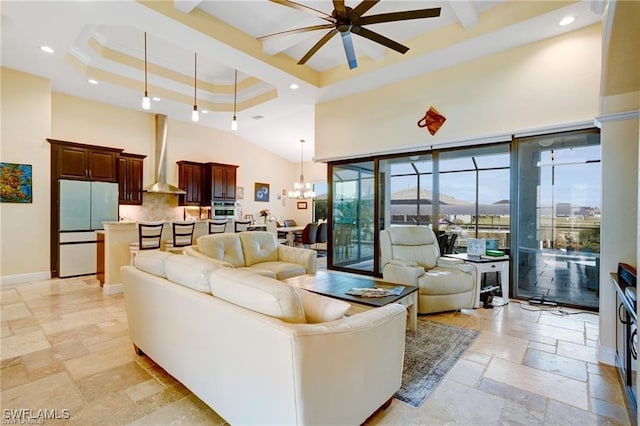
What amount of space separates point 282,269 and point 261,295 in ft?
8.68

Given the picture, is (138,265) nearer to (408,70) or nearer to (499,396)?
(499,396)

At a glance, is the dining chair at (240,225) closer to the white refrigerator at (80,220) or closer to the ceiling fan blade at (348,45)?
the white refrigerator at (80,220)

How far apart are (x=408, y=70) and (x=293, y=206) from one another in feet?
22.6

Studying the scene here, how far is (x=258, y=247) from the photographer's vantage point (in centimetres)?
457

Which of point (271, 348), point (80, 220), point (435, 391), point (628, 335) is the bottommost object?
point (435, 391)

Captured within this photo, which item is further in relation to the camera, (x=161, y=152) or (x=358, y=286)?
(x=161, y=152)

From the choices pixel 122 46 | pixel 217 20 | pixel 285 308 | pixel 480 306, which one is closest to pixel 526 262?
pixel 480 306

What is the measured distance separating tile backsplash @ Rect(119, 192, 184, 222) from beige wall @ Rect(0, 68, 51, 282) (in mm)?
1501

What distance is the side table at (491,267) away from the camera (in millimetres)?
3816

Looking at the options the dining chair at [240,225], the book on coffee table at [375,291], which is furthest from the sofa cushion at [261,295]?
the dining chair at [240,225]

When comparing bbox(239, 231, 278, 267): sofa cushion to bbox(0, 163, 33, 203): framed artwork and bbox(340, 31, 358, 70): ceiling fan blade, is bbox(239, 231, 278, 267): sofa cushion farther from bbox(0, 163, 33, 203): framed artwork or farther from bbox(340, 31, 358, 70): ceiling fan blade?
bbox(0, 163, 33, 203): framed artwork

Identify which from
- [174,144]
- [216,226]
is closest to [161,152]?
[174,144]

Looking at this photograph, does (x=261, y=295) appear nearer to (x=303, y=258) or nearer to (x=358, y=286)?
(x=358, y=286)

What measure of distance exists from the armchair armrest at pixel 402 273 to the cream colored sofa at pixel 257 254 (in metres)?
1.14
